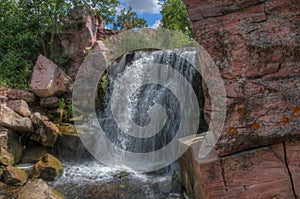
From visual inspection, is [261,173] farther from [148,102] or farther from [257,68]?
[148,102]

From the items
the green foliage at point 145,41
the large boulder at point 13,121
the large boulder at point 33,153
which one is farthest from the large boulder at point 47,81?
the green foliage at point 145,41

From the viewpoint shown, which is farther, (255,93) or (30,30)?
(30,30)

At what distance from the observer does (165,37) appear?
38.8ft

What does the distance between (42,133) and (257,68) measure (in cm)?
668

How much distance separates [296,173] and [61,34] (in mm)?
11203

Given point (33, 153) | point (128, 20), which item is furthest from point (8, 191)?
point (128, 20)

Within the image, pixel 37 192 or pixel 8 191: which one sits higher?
pixel 37 192

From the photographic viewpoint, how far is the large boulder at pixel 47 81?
327 inches

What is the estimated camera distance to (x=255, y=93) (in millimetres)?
1550

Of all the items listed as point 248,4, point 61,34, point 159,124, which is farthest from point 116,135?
point 248,4

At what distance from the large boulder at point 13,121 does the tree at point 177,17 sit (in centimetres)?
1058

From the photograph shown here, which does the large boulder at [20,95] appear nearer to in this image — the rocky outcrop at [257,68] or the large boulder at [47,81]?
the large boulder at [47,81]

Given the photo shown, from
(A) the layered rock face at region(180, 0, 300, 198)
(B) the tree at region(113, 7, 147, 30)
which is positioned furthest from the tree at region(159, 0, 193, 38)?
(A) the layered rock face at region(180, 0, 300, 198)

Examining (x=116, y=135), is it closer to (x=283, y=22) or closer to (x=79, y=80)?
(x=79, y=80)
